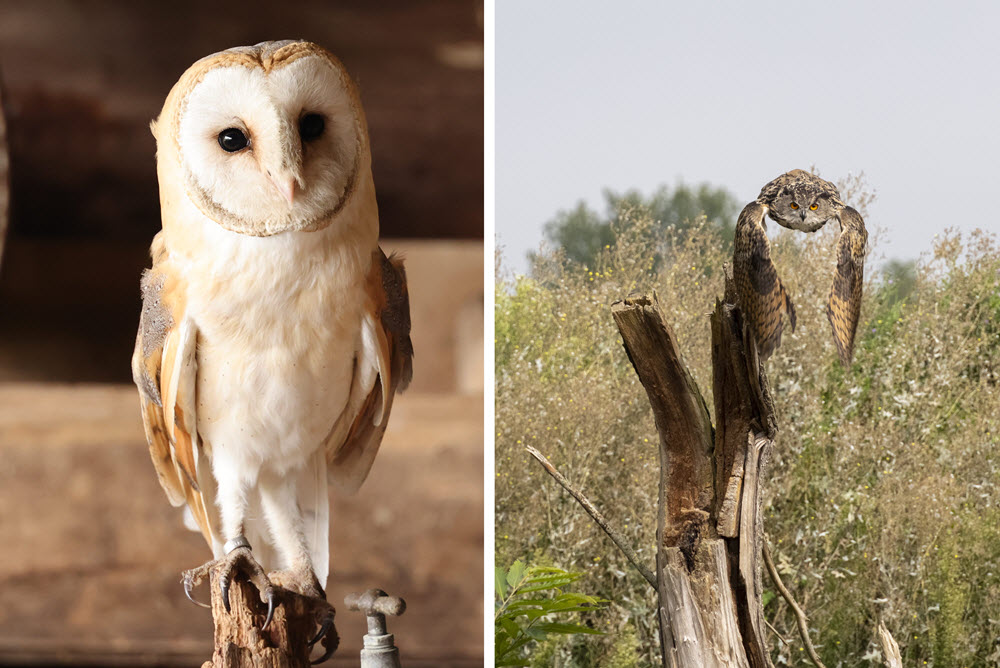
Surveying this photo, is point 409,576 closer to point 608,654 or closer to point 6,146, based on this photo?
point 608,654

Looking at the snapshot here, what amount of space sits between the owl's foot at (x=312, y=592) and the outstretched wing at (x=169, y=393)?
0.37 feet

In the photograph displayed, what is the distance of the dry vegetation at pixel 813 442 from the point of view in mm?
1387

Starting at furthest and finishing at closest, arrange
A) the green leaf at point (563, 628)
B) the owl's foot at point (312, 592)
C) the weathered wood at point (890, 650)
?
the green leaf at point (563, 628) → the weathered wood at point (890, 650) → the owl's foot at point (312, 592)

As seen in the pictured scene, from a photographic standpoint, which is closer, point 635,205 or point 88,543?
point 88,543

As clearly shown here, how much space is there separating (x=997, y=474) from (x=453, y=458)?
0.92m

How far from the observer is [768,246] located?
105cm

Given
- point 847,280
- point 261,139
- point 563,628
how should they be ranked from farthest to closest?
point 563,628 → point 847,280 → point 261,139

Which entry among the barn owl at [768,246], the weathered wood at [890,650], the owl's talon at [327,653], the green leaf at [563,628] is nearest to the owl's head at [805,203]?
the barn owl at [768,246]

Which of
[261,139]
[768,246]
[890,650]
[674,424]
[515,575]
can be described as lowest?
[890,650]

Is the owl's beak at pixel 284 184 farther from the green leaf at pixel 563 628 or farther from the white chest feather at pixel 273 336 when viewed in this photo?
the green leaf at pixel 563 628

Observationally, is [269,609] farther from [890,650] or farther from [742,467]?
[890,650]

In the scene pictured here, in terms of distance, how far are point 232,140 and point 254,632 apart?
62 centimetres

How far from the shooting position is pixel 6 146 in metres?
1.13

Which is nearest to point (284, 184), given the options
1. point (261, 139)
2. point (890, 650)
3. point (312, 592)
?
point (261, 139)
